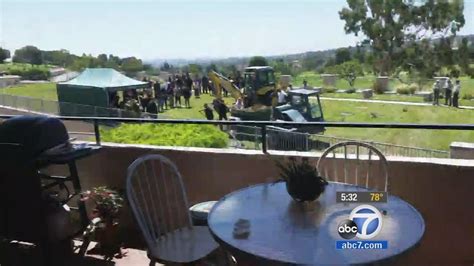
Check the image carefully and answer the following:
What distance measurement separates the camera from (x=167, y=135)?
12.1ft

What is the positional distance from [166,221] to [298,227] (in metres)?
0.93

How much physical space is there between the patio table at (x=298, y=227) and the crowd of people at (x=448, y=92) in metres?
14.6

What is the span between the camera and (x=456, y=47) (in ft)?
56.3

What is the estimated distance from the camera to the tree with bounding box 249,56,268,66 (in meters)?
14.6

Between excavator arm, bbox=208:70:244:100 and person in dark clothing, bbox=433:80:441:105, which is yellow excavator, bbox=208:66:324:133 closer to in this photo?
excavator arm, bbox=208:70:244:100

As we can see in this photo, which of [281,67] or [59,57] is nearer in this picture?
[59,57]

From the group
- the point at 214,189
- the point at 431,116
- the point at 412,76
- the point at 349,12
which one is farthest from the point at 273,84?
the point at 214,189

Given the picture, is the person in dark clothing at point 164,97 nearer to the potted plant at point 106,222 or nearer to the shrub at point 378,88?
the shrub at point 378,88

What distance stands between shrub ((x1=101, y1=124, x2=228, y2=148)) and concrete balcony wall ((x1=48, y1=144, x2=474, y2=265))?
3.18 feet

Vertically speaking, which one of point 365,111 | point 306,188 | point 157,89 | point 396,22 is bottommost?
point 365,111

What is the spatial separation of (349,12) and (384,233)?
19308mm

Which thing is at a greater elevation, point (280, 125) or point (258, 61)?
point (258, 61)

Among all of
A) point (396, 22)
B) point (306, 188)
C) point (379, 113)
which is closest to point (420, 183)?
point (306, 188)

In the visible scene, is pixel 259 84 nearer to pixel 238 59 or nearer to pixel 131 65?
pixel 238 59
